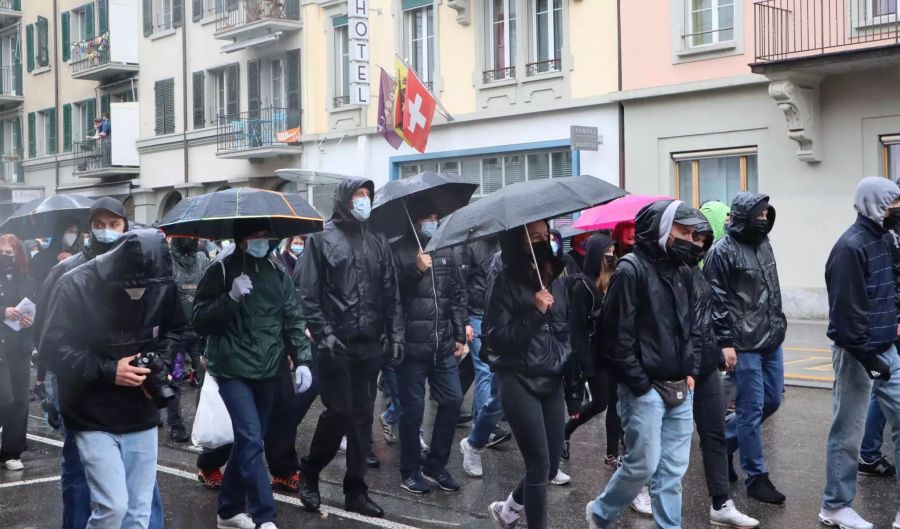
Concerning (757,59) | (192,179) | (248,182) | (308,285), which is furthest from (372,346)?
(192,179)

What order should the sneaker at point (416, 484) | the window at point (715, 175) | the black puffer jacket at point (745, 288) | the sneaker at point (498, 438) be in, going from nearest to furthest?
the black puffer jacket at point (745, 288), the sneaker at point (416, 484), the sneaker at point (498, 438), the window at point (715, 175)

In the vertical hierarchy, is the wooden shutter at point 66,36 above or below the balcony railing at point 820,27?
above

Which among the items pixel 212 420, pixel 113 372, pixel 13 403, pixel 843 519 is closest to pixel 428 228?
pixel 212 420

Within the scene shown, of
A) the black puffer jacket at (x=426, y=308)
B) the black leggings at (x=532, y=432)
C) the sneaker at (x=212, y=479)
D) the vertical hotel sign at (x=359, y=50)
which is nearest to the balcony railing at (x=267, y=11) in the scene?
the vertical hotel sign at (x=359, y=50)

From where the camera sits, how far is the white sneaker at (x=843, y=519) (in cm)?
636

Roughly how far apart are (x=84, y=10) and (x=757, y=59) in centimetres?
2596

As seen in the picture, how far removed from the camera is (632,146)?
69.7 ft

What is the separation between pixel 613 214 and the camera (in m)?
8.34

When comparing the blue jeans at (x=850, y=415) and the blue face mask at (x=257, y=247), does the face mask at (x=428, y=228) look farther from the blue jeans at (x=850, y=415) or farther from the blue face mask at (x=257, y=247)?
the blue jeans at (x=850, y=415)

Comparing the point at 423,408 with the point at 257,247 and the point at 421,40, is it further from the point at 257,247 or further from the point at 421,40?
the point at 421,40

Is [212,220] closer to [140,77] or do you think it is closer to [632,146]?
[632,146]

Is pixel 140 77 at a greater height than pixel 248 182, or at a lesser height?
greater

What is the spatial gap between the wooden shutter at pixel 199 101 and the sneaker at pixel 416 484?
2522 cm

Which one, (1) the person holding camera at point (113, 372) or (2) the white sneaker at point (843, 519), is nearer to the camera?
(1) the person holding camera at point (113, 372)
